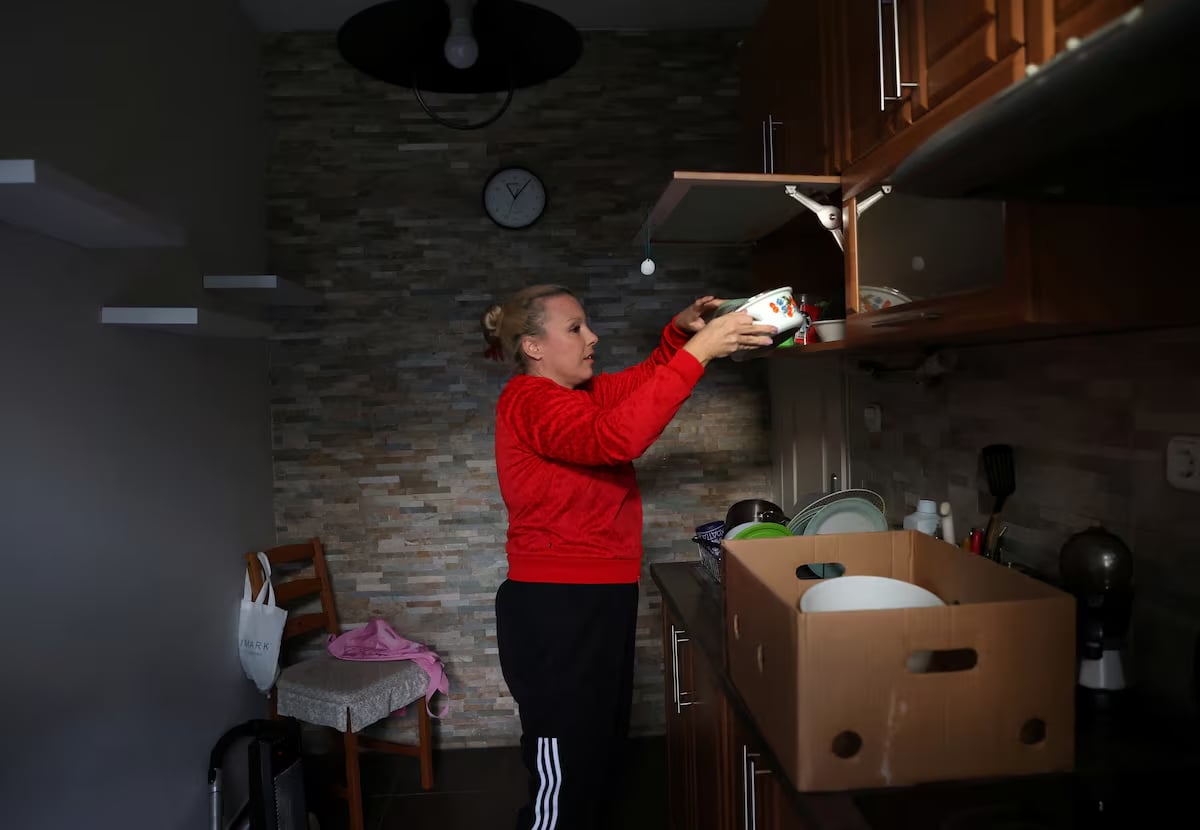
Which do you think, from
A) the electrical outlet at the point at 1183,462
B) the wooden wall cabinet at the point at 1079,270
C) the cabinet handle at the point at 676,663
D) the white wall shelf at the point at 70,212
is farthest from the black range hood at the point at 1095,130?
the cabinet handle at the point at 676,663

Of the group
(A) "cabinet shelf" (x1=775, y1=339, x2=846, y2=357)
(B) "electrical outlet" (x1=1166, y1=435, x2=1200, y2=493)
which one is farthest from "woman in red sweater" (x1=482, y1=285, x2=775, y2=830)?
(B) "electrical outlet" (x1=1166, y1=435, x2=1200, y2=493)

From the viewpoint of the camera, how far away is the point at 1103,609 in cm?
117

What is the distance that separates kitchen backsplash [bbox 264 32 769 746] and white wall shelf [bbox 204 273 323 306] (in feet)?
0.60

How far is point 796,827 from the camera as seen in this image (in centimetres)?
109

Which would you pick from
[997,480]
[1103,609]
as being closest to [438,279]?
[997,480]

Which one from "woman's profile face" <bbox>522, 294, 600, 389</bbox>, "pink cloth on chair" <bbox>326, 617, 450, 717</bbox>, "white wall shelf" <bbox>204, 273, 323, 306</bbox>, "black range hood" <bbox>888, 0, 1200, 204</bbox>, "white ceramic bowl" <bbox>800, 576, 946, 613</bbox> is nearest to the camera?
"black range hood" <bbox>888, 0, 1200, 204</bbox>

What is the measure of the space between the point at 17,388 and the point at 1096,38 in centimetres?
187

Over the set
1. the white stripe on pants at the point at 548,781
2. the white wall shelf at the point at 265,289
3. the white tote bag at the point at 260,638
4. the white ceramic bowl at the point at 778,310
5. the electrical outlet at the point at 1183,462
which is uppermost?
the white wall shelf at the point at 265,289

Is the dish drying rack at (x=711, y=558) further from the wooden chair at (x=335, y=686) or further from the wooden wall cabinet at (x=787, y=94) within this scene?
the wooden chair at (x=335, y=686)

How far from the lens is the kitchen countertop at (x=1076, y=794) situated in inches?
36.0

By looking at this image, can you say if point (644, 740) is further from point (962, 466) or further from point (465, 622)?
point (962, 466)

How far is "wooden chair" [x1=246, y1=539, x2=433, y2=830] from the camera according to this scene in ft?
7.95

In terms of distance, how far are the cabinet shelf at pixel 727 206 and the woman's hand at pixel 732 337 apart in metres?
0.31

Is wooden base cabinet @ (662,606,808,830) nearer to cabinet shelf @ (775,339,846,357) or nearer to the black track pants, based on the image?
the black track pants
